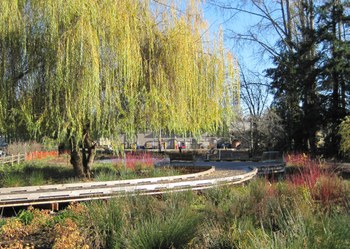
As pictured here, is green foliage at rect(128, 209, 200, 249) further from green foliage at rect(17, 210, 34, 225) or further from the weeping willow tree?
the weeping willow tree

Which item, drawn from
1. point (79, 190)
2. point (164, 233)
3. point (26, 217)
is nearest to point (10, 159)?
point (79, 190)

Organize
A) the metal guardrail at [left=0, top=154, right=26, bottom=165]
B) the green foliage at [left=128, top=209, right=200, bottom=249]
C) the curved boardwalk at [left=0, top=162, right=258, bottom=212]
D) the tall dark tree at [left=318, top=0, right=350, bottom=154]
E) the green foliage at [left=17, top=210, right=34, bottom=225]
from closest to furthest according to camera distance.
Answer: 1. the green foliage at [left=128, top=209, right=200, bottom=249]
2. the green foliage at [left=17, top=210, right=34, bottom=225]
3. the curved boardwalk at [left=0, top=162, right=258, bottom=212]
4. the metal guardrail at [left=0, top=154, right=26, bottom=165]
5. the tall dark tree at [left=318, top=0, right=350, bottom=154]

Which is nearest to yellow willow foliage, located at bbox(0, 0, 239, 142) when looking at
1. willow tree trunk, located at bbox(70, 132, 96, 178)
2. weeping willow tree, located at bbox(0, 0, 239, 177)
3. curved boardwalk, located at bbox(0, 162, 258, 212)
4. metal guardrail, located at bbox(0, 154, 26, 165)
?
weeping willow tree, located at bbox(0, 0, 239, 177)

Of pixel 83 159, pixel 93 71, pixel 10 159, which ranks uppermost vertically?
pixel 93 71

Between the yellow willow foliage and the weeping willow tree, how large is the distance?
2 cm

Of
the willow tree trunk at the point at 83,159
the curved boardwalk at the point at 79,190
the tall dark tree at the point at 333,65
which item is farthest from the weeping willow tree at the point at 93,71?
the tall dark tree at the point at 333,65

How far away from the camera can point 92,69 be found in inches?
393

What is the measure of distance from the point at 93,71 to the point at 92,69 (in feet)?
0.24

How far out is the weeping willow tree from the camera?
10.1 meters

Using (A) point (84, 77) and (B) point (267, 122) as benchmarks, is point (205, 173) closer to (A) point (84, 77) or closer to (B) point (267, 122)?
(A) point (84, 77)

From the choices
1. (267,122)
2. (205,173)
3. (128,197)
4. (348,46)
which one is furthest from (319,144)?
(128,197)

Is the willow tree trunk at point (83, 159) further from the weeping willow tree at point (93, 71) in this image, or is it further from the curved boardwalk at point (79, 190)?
the curved boardwalk at point (79, 190)

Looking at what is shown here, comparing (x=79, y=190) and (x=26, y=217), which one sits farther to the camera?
(x=79, y=190)

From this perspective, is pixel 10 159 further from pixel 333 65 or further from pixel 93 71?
pixel 333 65
